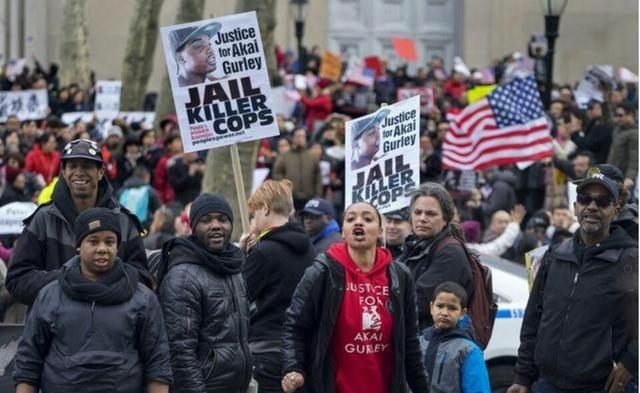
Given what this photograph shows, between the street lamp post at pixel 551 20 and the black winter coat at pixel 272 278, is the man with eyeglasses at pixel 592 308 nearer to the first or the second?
the black winter coat at pixel 272 278

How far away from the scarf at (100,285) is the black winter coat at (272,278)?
5.21ft

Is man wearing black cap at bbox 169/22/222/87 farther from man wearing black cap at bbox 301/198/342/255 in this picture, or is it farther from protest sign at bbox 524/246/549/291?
protest sign at bbox 524/246/549/291

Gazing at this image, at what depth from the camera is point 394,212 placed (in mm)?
10844

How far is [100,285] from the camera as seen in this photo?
7613 mm

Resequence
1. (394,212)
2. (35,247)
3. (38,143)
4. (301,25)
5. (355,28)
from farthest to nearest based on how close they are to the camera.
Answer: (355,28)
(301,25)
(38,143)
(394,212)
(35,247)

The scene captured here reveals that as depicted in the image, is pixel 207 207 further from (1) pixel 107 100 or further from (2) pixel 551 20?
(1) pixel 107 100

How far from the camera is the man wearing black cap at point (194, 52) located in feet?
35.5

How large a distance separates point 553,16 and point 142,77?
11.8 metres

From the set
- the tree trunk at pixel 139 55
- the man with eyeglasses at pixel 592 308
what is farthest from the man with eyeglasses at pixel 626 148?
the tree trunk at pixel 139 55

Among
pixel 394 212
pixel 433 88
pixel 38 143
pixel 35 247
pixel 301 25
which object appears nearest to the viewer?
pixel 35 247

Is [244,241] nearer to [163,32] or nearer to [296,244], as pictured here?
[296,244]

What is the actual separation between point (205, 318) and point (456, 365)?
1211 millimetres

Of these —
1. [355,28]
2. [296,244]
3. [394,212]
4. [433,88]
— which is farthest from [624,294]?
[355,28]

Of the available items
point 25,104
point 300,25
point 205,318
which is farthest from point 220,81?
point 300,25
